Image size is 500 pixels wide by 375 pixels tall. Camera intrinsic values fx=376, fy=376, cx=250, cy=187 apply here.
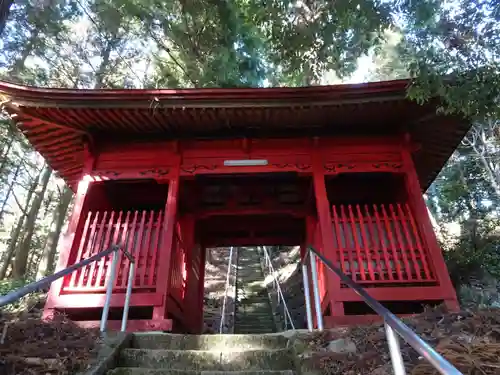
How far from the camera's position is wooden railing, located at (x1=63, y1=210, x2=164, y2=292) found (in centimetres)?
510

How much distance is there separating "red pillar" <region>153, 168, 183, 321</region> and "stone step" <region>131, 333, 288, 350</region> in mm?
924

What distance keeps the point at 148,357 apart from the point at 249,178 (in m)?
4.23

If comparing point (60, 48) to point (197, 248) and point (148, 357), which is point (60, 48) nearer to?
point (197, 248)

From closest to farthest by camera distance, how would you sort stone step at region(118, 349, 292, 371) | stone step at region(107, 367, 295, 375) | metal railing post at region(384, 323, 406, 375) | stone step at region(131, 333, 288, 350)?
metal railing post at region(384, 323, 406, 375), stone step at region(107, 367, 295, 375), stone step at region(118, 349, 292, 371), stone step at region(131, 333, 288, 350)

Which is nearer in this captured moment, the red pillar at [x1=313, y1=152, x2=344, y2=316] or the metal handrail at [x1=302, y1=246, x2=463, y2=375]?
the metal handrail at [x1=302, y1=246, x2=463, y2=375]

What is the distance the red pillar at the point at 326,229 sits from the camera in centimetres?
484

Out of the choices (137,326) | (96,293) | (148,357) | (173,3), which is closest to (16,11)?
(173,3)

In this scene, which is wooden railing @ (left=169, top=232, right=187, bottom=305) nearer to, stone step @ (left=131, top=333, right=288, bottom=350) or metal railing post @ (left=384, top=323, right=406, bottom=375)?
stone step @ (left=131, top=333, right=288, bottom=350)

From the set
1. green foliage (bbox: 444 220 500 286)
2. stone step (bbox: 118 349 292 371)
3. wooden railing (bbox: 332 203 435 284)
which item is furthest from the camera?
green foliage (bbox: 444 220 500 286)

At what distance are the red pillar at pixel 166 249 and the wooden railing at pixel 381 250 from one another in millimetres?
2367

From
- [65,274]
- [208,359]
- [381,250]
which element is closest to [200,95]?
[65,274]

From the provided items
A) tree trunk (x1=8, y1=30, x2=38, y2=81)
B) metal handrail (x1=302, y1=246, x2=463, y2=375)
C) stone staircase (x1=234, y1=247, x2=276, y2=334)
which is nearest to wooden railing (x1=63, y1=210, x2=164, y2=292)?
metal handrail (x1=302, y1=246, x2=463, y2=375)

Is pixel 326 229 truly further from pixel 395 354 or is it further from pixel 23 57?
pixel 23 57

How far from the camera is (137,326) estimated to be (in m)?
4.73
